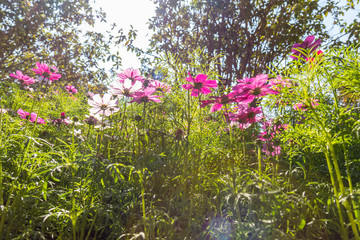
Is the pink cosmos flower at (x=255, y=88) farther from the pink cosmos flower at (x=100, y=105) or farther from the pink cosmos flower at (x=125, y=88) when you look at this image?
the pink cosmos flower at (x=100, y=105)

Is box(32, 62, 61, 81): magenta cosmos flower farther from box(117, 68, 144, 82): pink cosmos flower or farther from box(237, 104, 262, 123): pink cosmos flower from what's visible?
box(237, 104, 262, 123): pink cosmos flower

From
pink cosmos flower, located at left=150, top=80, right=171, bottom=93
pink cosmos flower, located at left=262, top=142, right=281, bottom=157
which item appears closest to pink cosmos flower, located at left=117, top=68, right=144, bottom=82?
pink cosmos flower, located at left=150, top=80, right=171, bottom=93

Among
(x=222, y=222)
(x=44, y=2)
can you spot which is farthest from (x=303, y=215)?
(x=44, y=2)

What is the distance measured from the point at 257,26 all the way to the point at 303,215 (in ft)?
10.6

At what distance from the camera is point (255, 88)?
0.98m

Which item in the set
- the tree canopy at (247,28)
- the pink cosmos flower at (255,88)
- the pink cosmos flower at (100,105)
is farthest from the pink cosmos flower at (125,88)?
the tree canopy at (247,28)

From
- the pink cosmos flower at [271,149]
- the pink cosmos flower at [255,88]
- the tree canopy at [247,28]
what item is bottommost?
the pink cosmos flower at [271,149]

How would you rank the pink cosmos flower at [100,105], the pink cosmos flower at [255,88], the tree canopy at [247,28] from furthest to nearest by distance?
the tree canopy at [247,28] < the pink cosmos flower at [100,105] < the pink cosmos flower at [255,88]

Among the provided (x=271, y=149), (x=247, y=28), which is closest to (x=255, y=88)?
(x=271, y=149)

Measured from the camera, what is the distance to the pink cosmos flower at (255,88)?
37.9 inches

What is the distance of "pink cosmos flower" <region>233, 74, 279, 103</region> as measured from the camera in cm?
96

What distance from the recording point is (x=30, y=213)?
0.92 meters

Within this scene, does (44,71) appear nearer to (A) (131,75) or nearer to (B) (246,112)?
(A) (131,75)

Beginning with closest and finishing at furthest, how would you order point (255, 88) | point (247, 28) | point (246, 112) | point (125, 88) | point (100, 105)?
point (255, 88)
point (246, 112)
point (125, 88)
point (100, 105)
point (247, 28)
